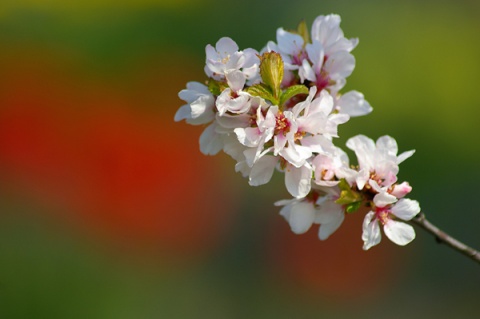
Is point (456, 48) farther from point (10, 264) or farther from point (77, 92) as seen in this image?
point (10, 264)

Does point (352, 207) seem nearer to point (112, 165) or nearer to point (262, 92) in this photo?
point (262, 92)

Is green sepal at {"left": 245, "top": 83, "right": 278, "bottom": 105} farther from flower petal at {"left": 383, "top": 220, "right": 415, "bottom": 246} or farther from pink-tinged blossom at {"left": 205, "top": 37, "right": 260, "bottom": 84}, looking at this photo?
flower petal at {"left": 383, "top": 220, "right": 415, "bottom": 246}

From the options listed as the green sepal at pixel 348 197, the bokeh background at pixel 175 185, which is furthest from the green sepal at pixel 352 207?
the bokeh background at pixel 175 185

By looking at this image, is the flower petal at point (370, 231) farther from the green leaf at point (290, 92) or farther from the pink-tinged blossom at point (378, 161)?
the green leaf at point (290, 92)

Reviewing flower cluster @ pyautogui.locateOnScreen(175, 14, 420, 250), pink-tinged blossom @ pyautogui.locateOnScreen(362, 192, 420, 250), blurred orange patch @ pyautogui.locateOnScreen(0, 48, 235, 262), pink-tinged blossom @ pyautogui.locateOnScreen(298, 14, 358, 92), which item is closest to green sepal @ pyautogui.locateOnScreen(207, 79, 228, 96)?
flower cluster @ pyautogui.locateOnScreen(175, 14, 420, 250)

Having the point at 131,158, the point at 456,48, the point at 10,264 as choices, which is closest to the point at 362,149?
the point at 10,264

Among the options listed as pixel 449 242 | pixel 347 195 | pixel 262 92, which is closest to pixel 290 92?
pixel 262 92
